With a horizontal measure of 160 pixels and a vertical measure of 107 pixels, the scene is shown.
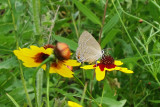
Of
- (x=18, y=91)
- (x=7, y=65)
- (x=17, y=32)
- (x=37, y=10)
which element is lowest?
(x=18, y=91)

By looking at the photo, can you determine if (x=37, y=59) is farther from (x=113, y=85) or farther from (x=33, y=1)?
(x=113, y=85)

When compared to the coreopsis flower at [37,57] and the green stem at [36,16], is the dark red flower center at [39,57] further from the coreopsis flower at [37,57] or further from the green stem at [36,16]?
the green stem at [36,16]

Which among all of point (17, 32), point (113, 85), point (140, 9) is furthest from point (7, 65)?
point (140, 9)

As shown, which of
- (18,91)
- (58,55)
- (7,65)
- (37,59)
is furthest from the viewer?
(18,91)

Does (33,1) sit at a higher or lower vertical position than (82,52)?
higher

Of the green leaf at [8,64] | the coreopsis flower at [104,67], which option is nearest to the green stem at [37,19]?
the green leaf at [8,64]

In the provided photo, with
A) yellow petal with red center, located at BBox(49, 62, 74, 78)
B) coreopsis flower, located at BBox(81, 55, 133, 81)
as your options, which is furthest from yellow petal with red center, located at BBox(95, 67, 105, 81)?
yellow petal with red center, located at BBox(49, 62, 74, 78)
